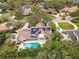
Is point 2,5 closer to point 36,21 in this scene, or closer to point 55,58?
point 36,21

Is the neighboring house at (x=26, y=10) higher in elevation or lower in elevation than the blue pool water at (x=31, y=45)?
lower

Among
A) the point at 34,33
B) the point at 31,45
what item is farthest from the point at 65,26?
the point at 31,45

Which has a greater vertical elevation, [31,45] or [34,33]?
[31,45]

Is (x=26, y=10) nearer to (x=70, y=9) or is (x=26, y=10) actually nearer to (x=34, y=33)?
(x=70, y=9)

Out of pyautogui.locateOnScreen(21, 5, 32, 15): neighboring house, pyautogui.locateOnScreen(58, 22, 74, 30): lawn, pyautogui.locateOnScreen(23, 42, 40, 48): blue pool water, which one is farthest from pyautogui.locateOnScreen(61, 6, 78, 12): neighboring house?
pyautogui.locateOnScreen(23, 42, 40, 48): blue pool water

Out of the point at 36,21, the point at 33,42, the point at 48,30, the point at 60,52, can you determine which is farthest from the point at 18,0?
the point at 60,52

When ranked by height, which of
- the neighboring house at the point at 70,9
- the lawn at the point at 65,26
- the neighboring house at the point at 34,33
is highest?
the neighboring house at the point at 34,33

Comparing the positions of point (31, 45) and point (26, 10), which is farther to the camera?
point (26, 10)

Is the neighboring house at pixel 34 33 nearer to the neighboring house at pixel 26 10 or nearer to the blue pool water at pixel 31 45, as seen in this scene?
the blue pool water at pixel 31 45

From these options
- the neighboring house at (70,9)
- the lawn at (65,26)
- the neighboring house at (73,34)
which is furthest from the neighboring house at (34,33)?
the neighboring house at (70,9)
